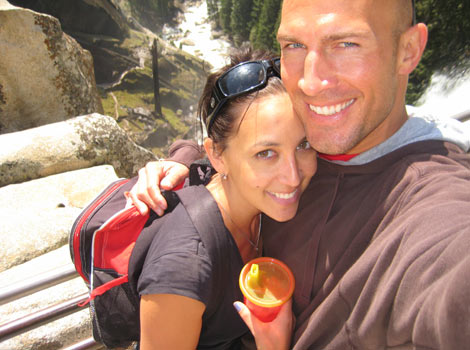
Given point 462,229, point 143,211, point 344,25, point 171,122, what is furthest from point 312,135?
point 171,122

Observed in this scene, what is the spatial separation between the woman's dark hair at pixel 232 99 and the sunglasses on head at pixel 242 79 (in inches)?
1.0

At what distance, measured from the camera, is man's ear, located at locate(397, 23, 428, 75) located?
1.49 meters

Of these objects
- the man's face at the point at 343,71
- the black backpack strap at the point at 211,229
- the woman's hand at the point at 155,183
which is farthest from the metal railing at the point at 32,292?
the man's face at the point at 343,71

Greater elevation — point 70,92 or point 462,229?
point 462,229

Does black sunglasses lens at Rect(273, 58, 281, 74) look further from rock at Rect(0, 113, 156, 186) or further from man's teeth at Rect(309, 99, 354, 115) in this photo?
rock at Rect(0, 113, 156, 186)

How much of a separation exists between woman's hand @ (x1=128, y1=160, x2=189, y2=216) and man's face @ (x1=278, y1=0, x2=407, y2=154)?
91cm

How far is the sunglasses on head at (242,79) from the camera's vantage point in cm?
180

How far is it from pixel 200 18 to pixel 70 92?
6850 centimetres

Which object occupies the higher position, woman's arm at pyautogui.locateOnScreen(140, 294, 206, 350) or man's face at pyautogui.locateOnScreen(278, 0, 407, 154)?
man's face at pyautogui.locateOnScreen(278, 0, 407, 154)

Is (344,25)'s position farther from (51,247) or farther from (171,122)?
(171,122)

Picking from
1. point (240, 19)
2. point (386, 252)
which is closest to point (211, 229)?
point (386, 252)

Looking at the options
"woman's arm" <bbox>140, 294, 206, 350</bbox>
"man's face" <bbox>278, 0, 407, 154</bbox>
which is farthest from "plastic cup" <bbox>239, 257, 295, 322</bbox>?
"man's face" <bbox>278, 0, 407, 154</bbox>

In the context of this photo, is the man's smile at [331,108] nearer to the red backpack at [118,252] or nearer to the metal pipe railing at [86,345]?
the red backpack at [118,252]

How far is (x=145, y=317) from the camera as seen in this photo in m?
1.50
